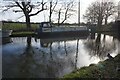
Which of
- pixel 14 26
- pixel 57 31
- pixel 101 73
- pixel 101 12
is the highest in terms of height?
pixel 101 12

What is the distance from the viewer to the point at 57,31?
Answer: 93.6 ft

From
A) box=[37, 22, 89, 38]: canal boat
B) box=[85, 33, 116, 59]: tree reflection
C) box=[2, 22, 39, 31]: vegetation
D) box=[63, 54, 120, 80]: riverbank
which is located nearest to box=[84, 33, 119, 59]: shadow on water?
box=[85, 33, 116, 59]: tree reflection

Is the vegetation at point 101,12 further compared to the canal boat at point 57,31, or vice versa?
the vegetation at point 101,12

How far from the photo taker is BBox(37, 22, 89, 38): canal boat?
1085 inches

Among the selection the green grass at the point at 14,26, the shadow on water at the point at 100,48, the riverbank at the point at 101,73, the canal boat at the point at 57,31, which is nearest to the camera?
the riverbank at the point at 101,73

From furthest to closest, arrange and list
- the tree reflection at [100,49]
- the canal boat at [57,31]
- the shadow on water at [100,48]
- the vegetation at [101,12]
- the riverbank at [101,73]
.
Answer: the vegetation at [101,12] → the canal boat at [57,31] → the shadow on water at [100,48] → the tree reflection at [100,49] → the riverbank at [101,73]

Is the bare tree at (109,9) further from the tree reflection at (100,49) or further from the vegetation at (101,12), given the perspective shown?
the tree reflection at (100,49)

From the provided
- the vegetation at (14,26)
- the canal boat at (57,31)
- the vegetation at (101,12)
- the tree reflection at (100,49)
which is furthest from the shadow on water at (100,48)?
the vegetation at (101,12)

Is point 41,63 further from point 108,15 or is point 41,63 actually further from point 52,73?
point 108,15

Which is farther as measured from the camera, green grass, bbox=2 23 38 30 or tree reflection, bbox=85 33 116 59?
green grass, bbox=2 23 38 30

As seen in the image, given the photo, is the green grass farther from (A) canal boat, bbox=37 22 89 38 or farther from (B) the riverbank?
(B) the riverbank

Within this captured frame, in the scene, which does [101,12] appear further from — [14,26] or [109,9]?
[14,26]

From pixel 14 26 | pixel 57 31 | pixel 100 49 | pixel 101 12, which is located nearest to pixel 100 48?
pixel 100 49

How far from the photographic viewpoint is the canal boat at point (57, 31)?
90.4 ft
